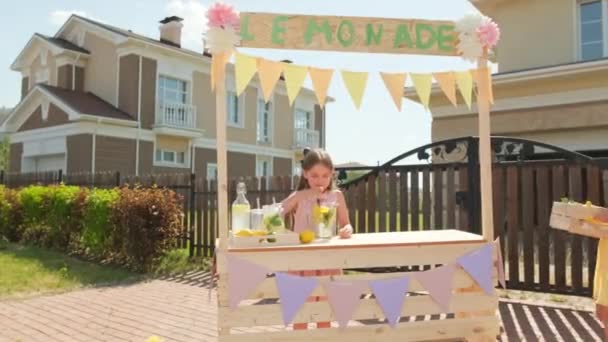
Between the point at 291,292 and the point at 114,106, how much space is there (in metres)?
21.1

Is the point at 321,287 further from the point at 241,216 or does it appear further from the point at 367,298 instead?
the point at 241,216

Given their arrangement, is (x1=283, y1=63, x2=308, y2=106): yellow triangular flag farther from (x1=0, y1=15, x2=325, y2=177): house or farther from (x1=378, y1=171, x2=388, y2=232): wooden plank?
(x1=0, y1=15, x2=325, y2=177): house

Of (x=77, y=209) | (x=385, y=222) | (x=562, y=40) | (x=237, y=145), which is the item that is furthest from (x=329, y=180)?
(x=237, y=145)

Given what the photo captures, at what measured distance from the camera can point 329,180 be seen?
427 centimetres

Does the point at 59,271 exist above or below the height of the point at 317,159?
below

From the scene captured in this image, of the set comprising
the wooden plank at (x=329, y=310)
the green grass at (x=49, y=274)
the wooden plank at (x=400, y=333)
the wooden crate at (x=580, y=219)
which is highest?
the wooden crate at (x=580, y=219)

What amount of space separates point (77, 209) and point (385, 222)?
629 centimetres

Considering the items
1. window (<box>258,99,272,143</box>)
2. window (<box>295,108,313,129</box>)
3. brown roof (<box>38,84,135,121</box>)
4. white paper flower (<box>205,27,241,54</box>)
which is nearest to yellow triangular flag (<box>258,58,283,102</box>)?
white paper flower (<box>205,27,241,54</box>)

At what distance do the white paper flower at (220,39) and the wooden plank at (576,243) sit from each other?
4.65m

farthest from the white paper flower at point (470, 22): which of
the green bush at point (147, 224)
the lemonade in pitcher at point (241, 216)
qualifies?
the green bush at point (147, 224)

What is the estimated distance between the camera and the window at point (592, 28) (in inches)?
476

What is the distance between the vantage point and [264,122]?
28.9 meters


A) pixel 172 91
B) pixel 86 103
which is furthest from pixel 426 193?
pixel 172 91

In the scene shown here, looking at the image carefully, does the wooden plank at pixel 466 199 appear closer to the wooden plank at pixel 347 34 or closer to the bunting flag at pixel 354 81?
the wooden plank at pixel 347 34
